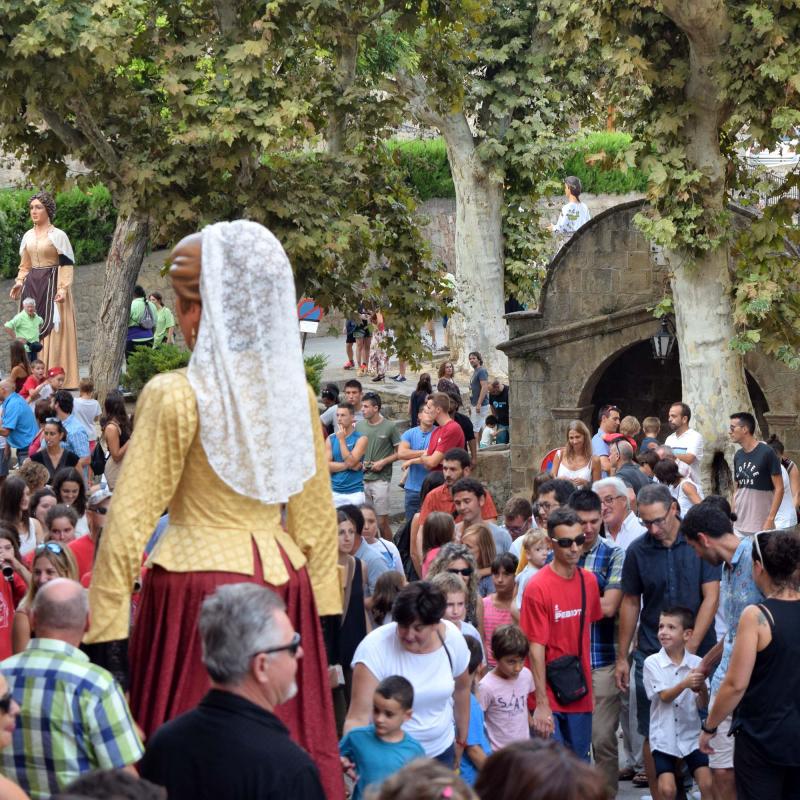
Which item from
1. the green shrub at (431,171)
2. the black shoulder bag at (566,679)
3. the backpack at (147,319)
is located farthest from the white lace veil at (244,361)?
the green shrub at (431,171)

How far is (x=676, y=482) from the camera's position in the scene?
1145 centimetres

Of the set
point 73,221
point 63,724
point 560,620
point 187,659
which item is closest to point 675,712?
point 560,620

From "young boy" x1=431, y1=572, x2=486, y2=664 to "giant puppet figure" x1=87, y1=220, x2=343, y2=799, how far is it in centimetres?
246

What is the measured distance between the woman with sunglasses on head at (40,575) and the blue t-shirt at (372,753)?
58.3 inches

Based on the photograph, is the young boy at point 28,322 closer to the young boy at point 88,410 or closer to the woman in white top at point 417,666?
the young boy at point 88,410

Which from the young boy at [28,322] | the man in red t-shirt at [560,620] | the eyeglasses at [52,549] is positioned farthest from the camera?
the young boy at [28,322]

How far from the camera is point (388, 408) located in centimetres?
2416

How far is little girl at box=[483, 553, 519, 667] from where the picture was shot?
8.30m

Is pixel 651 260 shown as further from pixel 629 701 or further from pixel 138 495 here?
pixel 138 495

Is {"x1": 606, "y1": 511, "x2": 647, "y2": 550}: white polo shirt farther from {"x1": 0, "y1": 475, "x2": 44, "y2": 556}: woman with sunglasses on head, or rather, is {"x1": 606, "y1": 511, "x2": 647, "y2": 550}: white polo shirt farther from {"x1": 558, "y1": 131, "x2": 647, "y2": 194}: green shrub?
{"x1": 558, "y1": 131, "x2": 647, "y2": 194}: green shrub

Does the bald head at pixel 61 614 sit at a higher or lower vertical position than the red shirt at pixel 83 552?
lower

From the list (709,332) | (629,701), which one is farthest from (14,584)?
(709,332)

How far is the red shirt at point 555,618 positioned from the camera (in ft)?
25.1

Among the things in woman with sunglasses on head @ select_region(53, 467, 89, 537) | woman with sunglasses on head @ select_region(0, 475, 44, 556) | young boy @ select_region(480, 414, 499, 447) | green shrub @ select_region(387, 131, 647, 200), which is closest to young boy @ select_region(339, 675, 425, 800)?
woman with sunglasses on head @ select_region(0, 475, 44, 556)
